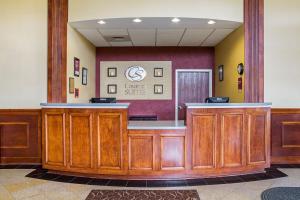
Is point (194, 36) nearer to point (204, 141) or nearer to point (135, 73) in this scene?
point (135, 73)

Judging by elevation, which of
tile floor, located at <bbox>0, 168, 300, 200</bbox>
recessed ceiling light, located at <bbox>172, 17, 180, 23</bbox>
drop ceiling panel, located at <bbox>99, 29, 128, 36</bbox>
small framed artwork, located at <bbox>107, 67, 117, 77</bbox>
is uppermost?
recessed ceiling light, located at <bbox>172, 17, 180, 23</bbox>

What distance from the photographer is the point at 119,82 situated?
6.88 meters

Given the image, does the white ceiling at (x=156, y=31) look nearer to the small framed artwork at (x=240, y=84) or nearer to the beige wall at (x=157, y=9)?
the beige wall at (x=157, y=9)

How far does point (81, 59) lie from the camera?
5523mm

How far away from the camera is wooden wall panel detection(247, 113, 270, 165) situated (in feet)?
13.1

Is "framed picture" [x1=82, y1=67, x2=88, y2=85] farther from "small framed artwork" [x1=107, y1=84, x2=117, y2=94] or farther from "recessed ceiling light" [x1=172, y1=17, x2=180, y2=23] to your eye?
"recessed ceiling light" [x1=172, y1=17, x2=180, y2=23]

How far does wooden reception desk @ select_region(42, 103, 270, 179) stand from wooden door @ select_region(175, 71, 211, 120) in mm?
3007

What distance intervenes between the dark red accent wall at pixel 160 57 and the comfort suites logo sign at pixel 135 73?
0.27 metres

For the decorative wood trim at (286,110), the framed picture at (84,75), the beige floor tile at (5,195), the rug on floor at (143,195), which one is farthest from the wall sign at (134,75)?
the beige floor tile at (5,195)

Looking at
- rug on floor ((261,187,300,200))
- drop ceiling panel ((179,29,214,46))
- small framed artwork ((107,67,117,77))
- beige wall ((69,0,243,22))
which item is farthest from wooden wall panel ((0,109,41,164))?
rug on floor ((261,187,300,200))

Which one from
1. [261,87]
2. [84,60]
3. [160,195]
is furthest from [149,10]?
[160,195]

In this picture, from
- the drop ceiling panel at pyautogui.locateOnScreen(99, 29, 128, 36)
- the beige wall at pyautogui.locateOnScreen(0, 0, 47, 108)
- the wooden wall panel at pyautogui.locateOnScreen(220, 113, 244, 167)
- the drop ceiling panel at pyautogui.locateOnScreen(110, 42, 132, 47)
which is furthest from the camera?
→ the drop ceiling panel at pyautogui.locateOnScreen(110, 42, 132, 47)

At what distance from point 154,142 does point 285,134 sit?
2667mm

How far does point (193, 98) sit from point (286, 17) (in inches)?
118
